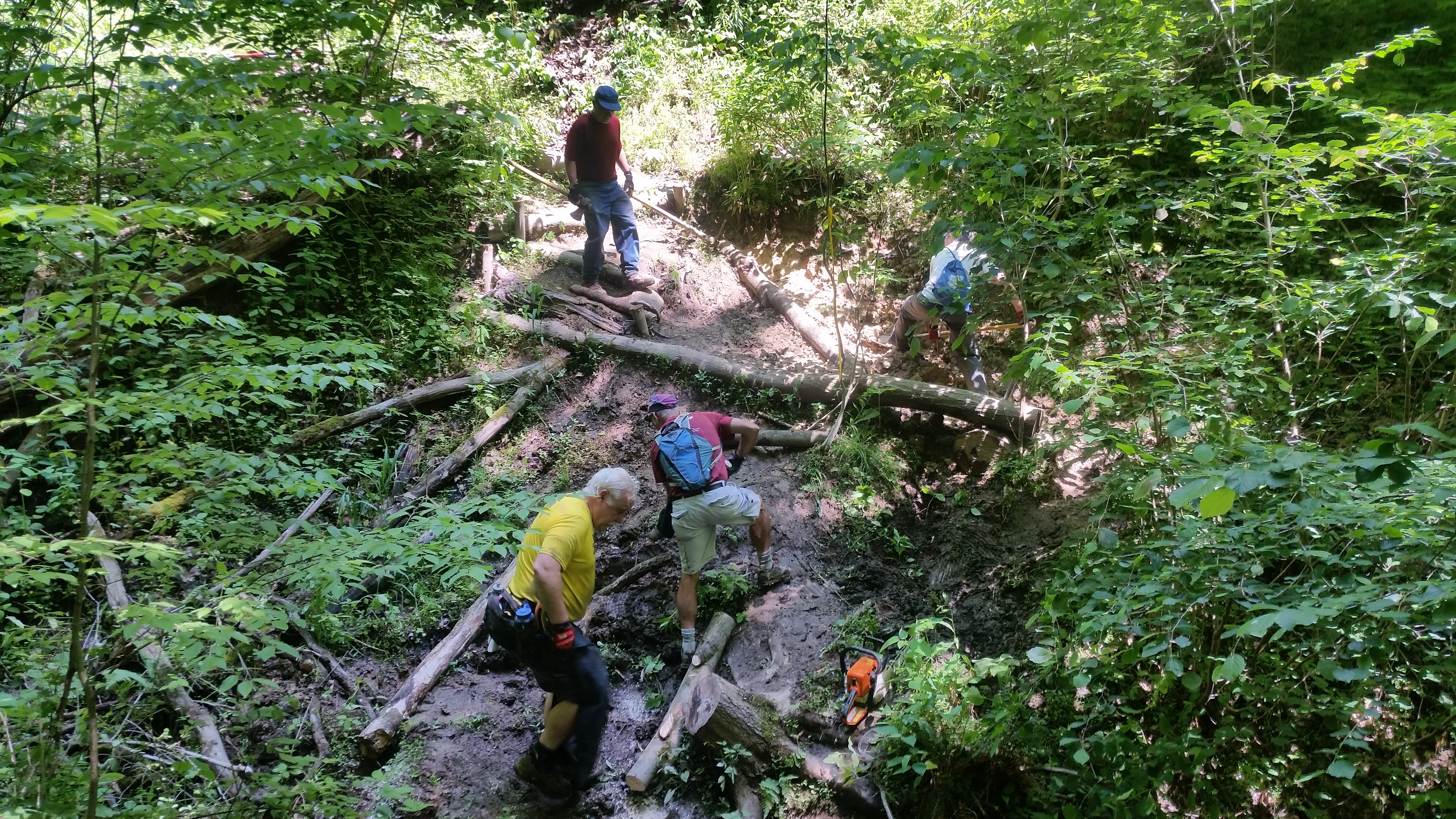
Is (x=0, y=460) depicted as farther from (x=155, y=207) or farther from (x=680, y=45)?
(x=680, y=45)

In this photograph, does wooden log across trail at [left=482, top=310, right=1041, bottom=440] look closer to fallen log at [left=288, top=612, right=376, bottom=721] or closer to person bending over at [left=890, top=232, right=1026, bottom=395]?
person bending over at [left=890, top=232, right=1026, bottom=395]

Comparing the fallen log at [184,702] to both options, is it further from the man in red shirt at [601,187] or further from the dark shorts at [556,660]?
the man in red shirt at [601,187]

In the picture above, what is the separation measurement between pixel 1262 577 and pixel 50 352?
649 cm

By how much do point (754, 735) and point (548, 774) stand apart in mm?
→ 1260

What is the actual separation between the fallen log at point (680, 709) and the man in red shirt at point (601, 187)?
4.57 metres

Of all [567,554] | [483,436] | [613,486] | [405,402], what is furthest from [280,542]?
[405,402]

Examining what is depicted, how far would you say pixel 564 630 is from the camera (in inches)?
149

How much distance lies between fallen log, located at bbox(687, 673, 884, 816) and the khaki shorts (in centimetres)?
100

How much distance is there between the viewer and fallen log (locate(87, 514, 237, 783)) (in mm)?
3568

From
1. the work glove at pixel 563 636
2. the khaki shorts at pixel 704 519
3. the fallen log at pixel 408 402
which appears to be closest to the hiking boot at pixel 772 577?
the khaki shorts at pixel 704 519

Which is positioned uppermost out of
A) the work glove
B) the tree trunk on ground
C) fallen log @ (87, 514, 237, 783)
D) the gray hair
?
the tree trunk on ground

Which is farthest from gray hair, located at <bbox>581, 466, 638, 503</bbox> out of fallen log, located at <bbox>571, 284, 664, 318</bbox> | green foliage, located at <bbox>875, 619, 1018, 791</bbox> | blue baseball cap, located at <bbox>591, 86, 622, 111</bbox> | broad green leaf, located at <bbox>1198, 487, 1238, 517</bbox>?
blue baseball cap, located at <bbox>591, 86, 622, 111</bbox>

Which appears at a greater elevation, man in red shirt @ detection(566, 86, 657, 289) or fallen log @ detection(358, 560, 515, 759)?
man in red shirt @ detection(566, 86, 657, 289)

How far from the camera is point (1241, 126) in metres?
3.03
